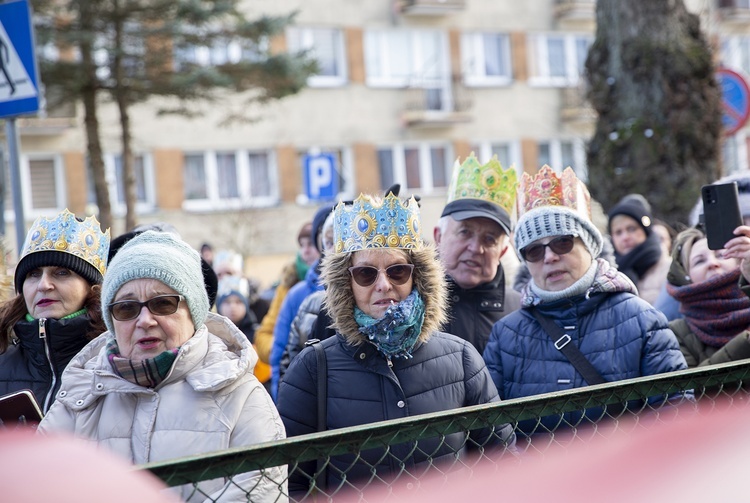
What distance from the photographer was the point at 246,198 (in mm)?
27250

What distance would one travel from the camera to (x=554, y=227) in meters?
4.62

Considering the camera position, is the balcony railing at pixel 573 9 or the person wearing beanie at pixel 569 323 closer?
the person wearing beanie at pixel 569 323

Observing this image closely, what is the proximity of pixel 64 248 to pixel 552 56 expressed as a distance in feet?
92.6

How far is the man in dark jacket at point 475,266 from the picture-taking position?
5.00 metres

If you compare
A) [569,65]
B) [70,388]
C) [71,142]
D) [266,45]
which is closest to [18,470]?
[70,388]

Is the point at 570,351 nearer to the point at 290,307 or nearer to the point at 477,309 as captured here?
the point at 477,309

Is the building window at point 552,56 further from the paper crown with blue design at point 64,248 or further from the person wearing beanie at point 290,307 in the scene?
the paper crown with blue design at point 64,248

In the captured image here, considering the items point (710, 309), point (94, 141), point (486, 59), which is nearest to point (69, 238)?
point (710, 309)

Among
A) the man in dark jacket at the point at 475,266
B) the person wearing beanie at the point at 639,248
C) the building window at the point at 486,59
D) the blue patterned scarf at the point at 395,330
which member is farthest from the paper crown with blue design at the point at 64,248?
the building window at the point at 486,59

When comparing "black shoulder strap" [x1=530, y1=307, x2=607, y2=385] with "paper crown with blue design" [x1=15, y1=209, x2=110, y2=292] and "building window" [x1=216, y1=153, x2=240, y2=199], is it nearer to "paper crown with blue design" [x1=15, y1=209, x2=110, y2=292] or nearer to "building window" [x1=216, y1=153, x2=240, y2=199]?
"paper crown with blue design" [x1=15, y1=209, x2=110, y2=292]

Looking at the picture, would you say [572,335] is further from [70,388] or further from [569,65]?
[569,65]

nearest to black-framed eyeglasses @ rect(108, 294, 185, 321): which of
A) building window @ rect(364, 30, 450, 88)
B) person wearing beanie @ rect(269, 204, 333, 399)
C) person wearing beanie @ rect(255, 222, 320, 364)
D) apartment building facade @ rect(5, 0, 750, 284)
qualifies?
person wearing beanie @ rect(269, 204, 333, 399)

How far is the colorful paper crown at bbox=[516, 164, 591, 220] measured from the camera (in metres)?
4.88

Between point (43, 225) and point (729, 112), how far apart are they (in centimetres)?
893
